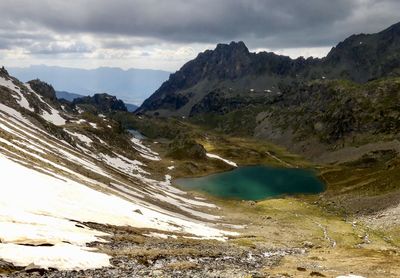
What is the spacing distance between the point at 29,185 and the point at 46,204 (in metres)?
6.81

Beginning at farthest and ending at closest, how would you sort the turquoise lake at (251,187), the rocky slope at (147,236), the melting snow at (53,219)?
the turquoise lake at (251,187) < the rocky slope at (147,236) < the melting snow at (53,219)

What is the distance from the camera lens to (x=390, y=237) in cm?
7844

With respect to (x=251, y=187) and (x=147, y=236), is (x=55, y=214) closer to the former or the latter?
(x=147, y=236)

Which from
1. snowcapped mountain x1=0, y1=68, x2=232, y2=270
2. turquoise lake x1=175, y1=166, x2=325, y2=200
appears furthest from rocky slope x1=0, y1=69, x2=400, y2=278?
turquoise lake x1=175, y1=166, x2=325, y2=200

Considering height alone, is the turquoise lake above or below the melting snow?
below

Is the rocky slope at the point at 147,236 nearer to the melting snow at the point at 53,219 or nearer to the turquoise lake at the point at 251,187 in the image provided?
the melting snow at the point at 53,219

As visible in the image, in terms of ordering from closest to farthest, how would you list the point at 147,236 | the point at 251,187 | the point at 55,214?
the point at 55,214
the point at 147,236
the point at 251,187

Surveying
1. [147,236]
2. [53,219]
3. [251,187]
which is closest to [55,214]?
[53,219]

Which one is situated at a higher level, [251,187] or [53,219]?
[53,219]

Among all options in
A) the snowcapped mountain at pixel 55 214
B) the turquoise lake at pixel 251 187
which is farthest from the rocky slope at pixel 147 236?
the turquoise lake at pixel 251 187

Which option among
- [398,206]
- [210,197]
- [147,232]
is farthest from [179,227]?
[210,197]

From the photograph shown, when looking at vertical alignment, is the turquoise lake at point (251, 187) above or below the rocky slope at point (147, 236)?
below

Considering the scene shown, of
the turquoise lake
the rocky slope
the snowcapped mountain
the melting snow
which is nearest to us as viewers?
the melting snow

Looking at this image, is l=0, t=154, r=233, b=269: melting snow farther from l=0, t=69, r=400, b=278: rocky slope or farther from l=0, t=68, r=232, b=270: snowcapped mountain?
l=0, t=69, r=400, b=278: rocky slope
